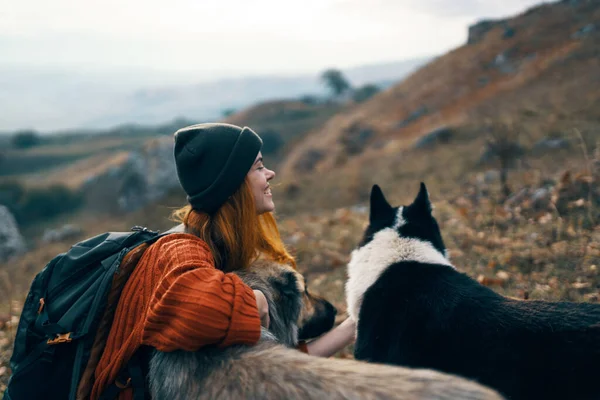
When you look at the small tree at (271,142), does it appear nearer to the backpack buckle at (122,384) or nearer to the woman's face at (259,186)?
the woman's face at (259,186)

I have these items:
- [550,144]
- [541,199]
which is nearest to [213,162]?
[541,199]

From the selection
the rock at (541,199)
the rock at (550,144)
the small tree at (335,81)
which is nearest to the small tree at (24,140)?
the small tree at (335,81)

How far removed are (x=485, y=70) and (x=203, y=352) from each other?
29435 millimetres

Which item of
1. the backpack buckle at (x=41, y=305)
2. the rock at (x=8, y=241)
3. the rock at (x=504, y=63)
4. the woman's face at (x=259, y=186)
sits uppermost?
the rock at (x=504, y=63)

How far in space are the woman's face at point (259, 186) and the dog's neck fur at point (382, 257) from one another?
0.89 meters

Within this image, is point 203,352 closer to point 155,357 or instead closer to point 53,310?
point 155,357

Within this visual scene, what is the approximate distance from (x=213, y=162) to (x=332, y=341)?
1587 mm

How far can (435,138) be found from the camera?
51.9 feet

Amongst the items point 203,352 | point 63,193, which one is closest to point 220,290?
point 203,352

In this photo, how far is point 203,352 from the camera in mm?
1560

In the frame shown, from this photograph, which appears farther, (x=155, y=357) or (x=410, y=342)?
(x=410, y=342)

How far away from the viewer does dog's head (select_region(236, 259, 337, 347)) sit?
2168 millimetres

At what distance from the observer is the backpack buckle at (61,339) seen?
1840 millimetres

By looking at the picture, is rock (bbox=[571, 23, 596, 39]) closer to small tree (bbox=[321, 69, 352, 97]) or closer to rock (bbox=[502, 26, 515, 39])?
rock (bbox=[502, 26, 515, 39])
